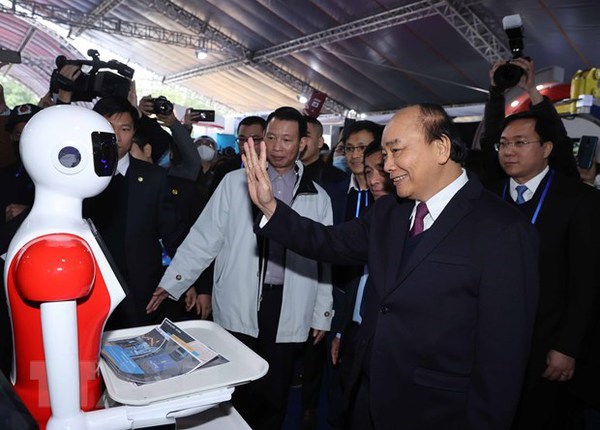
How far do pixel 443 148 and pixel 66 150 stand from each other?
108 cm

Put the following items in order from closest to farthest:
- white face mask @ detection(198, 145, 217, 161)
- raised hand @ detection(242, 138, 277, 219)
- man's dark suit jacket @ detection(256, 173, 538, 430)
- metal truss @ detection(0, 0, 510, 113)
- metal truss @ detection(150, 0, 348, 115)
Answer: man's dark suit jacket @ detection(256, 173, 538, 430)
raised hand @ detection(242, 138, 277, 219)
white face mask @ detection(198, 145, 217, 161)
metal truss @ detection(0, 0, 510, 113)
metal truss @ detection(150, 0, 348, 115)

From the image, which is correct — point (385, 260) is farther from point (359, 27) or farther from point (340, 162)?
point (359, 27)

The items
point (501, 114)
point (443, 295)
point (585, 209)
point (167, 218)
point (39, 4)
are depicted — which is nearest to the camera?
point (443, 295)

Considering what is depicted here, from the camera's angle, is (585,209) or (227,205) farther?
(227,205)

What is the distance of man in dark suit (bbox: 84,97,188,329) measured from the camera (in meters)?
2.18

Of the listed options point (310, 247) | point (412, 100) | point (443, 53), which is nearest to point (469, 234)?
point (310, 247)

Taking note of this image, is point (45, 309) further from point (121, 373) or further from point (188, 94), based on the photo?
point (188, 94)

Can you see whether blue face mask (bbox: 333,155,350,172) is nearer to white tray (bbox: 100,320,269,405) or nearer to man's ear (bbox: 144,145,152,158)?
Answer: man's ear (bbox: 144,145,152,158)

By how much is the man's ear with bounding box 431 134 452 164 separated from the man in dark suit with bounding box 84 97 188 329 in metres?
1.37

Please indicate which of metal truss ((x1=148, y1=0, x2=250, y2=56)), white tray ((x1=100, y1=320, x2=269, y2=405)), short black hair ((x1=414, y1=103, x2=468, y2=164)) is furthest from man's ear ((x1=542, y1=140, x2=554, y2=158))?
metal truss ((x1=148, y1=0, x2=250, y2=56))

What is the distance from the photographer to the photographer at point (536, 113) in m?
2.46

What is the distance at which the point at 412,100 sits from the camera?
39.4ft

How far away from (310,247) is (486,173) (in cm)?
168

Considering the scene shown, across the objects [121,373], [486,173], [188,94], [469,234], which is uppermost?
[188,94]
